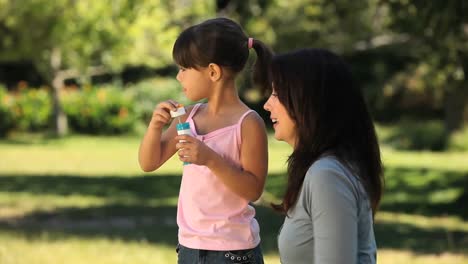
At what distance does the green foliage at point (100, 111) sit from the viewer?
2902 cm

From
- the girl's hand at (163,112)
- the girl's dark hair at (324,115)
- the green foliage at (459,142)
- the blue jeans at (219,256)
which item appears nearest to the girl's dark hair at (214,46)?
the girl's hand at (163,112)

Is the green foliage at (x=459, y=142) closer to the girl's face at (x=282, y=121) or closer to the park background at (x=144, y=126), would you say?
the park background at (x=144, y=126)

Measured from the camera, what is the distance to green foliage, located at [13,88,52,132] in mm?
28797

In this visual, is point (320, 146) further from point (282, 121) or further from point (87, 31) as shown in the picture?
point (87, 31)

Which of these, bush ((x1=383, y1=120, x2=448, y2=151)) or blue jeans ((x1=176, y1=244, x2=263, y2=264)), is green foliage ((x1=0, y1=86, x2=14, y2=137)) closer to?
bush ((x1=383, y1=120, x2=448, y2=151))

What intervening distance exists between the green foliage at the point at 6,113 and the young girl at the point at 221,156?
84.7 ft

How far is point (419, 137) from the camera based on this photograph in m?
26.8

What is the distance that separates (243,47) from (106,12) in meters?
11.0

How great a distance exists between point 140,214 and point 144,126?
16.9m

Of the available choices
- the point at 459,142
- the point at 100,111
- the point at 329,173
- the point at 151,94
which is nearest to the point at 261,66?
the point at 329,173

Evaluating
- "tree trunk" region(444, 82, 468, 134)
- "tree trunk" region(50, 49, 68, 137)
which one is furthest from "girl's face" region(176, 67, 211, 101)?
"tree trunk" region(444, 82, 468, 134)

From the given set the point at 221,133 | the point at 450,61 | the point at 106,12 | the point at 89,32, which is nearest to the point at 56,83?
the point at 89,32

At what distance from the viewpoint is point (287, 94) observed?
2.60 metres

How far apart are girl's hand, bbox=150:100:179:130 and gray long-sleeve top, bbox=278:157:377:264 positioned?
3.01 feet
